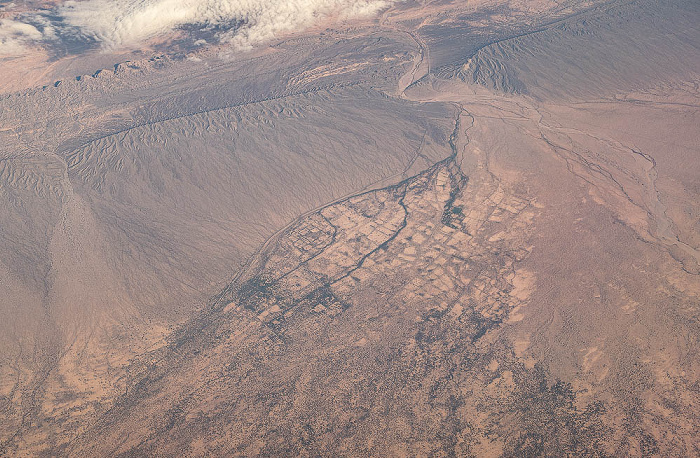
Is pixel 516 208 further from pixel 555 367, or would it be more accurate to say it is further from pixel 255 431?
pixel 255 431

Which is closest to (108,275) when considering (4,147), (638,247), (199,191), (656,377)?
(199,191)

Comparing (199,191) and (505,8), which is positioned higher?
(505,8)

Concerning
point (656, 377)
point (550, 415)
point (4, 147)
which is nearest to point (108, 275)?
point (4, 147)

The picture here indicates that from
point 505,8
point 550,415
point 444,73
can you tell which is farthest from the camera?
point 505,8

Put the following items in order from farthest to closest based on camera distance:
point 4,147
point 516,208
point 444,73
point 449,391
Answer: point 444,73, point 4,147, point 516,208, point 449,391


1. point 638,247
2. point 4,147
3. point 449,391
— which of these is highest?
point 4,147

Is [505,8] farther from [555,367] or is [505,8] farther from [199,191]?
[555,367]

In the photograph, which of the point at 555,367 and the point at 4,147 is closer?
the point at 555,367
